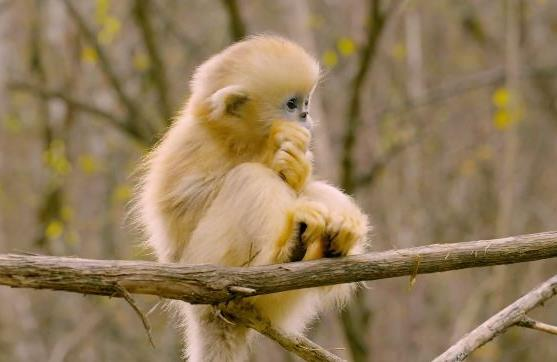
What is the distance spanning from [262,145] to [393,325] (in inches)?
349

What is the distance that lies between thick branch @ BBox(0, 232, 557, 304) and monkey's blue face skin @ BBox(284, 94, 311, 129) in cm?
148

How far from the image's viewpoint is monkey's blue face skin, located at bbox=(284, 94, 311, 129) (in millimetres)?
5180

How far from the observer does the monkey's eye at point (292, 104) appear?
17.1ft

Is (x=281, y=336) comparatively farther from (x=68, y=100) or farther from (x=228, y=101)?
(x=68, y=100)

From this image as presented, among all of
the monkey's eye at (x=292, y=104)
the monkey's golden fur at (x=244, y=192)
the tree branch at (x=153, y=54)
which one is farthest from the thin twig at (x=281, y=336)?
the tree branch at (x=153, y=54)

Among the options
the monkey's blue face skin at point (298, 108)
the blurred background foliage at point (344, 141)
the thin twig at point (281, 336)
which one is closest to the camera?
the thin twig at point (281, 336)

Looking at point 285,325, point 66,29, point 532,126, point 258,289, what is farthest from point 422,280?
point 258,289

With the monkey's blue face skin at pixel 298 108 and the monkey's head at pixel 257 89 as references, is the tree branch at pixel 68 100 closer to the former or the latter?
the monkey's head at pixel 257 89

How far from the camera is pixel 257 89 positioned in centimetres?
520

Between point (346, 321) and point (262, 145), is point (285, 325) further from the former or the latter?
point (346, 321)

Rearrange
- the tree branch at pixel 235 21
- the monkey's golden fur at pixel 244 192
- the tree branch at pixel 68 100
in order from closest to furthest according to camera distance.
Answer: the monkey's golden fur at pixel 244 192 → the tree branch at pixel 235 21 → the tree branch at pixel 68 100

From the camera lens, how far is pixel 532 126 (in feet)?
47.7

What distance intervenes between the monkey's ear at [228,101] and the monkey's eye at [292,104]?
0.24 m

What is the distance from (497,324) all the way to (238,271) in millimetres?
1259
